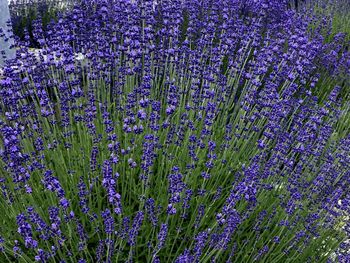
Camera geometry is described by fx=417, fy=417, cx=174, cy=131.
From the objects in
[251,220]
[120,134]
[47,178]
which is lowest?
[251,220]

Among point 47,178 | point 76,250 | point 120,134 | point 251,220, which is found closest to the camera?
point 47,178

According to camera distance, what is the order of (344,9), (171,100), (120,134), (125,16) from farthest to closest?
(344,9), (125,16), (120,134), (171,100)

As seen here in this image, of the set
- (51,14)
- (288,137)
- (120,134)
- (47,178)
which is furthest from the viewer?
(51,14)

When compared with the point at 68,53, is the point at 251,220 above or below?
below

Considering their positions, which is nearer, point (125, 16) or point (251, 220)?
point (251, 220)

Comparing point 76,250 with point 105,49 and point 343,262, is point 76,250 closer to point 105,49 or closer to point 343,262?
point 343,262

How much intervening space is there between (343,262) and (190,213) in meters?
1.00

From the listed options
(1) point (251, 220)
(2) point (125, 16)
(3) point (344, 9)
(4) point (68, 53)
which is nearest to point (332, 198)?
(1) point (251, 220)

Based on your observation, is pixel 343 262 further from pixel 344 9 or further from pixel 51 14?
pixel 344 9

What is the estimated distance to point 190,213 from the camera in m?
2.87

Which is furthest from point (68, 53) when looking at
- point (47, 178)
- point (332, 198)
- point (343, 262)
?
point (343, 262)

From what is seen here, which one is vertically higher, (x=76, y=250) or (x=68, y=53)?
(x=68, y=53)

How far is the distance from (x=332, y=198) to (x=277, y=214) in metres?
0.36

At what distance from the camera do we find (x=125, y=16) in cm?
391
